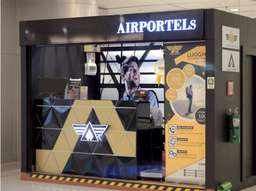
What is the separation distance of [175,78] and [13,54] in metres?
4.14

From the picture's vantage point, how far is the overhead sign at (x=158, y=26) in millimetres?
7836

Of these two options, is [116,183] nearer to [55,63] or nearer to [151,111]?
[151,111]

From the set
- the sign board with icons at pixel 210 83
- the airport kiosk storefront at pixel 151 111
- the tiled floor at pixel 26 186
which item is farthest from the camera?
the tiled floor at pixel 26 186

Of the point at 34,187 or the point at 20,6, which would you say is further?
the point at 20,6

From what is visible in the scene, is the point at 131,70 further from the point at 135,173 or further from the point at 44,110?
the point at 135,173

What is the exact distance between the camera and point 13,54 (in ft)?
36.1

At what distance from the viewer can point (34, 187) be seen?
28.6 ft

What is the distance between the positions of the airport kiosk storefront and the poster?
14 mm

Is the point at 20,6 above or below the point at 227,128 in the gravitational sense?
above

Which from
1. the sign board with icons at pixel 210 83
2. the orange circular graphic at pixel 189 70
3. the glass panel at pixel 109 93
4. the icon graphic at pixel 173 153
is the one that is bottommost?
the icon graphic at pixel 173 153

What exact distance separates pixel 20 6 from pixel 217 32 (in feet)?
15.9

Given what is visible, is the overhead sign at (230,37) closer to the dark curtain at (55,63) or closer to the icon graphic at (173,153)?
the icon graphic at (173,153)

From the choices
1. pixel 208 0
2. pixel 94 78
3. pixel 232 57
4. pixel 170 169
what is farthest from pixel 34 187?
A: pixel 208 0

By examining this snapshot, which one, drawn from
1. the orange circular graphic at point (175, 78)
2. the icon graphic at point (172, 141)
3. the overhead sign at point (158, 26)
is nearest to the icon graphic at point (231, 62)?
the orange circular graphic at point (175, 78)
